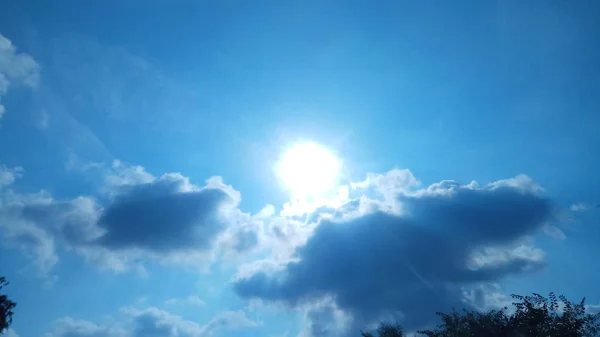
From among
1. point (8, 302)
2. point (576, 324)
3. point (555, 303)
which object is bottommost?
point (576, 324)

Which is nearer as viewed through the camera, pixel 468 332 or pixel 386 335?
pixel 468 332

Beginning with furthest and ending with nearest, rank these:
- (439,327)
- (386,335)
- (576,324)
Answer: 1. (386,335)
2. (439,327)
3. (576,324)

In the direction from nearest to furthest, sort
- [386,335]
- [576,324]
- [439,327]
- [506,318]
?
[576,324], [506,318], [439,327], [386,335]

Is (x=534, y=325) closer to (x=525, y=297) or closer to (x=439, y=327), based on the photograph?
(x=525, y=297)

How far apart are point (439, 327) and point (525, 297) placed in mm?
11263

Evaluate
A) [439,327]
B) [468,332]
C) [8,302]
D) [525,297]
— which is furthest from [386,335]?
[8,302]

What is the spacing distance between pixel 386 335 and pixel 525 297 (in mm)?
18573

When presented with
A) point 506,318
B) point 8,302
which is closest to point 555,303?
point 506,318

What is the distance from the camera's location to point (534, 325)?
2923cm

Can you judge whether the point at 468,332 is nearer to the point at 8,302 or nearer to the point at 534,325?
the point at 534,325

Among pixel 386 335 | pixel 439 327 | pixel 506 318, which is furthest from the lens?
pixel 386 335

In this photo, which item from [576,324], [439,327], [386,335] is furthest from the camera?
[386,335]

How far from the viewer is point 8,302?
39375 mm

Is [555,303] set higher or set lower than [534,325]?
higher
